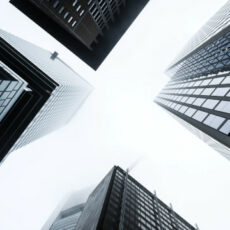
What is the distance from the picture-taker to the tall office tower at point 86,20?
31766 mm

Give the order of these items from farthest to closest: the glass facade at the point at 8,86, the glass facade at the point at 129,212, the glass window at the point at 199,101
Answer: the glass facade at the point at 129,212
the glass window at the point at 199,101
the glass facade at the point at 8,86

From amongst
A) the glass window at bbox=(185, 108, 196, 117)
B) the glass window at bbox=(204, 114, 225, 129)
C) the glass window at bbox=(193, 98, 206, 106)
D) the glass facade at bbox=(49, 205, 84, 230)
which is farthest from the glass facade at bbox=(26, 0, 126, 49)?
the glass facade at bbox=(49, 205, 84, 230)

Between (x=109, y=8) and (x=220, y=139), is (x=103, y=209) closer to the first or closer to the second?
(x=220, y=139)

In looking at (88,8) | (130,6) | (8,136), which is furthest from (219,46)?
(8,136)

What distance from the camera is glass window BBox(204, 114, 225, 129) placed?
2072 cm

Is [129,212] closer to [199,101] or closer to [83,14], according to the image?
[199,101]

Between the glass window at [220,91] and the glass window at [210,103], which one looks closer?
the glass window at [220,91]

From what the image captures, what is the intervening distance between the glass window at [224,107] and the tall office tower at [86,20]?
69.8 ft

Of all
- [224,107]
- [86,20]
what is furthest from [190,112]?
[86,20]

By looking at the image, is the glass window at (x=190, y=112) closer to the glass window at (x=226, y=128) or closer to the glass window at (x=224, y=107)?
the glass window at (x=224, y=107)

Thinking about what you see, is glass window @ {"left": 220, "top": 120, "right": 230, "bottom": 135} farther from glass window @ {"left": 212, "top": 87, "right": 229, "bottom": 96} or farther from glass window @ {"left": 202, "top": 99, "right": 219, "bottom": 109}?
glass window @ {"left": 202, "top": 99, "right": 219, "bottom": 109}

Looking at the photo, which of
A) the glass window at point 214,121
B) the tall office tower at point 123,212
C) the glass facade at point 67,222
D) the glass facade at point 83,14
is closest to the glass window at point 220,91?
the glass window at point 214,121

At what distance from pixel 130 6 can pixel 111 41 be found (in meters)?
→ 6.75

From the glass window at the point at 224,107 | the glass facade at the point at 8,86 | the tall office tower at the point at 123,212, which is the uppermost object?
the glass window at the point at 224,107
